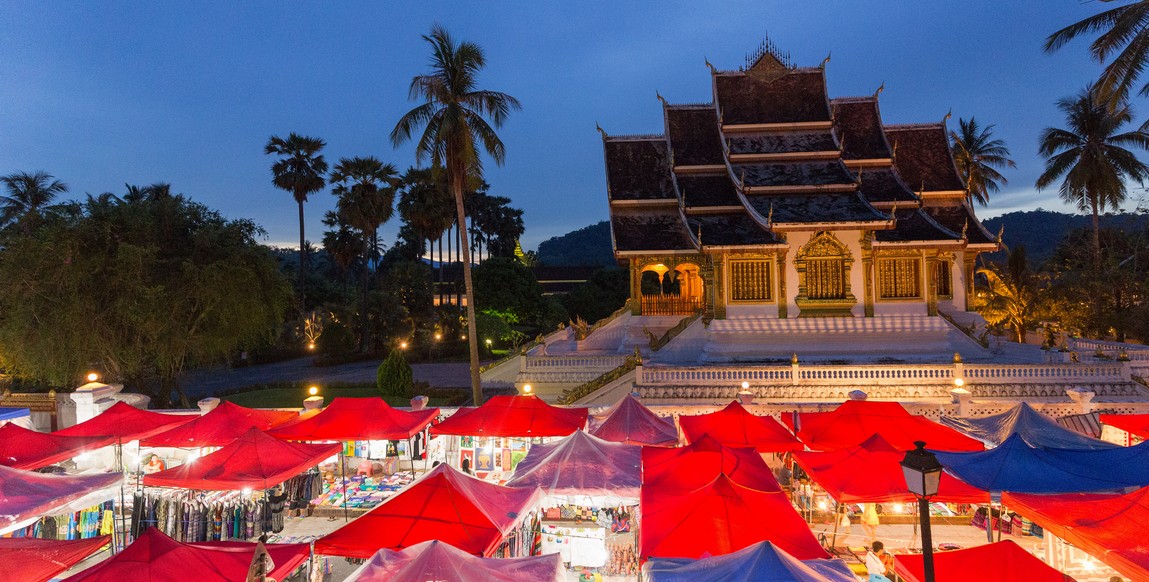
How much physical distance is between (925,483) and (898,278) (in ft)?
64.4

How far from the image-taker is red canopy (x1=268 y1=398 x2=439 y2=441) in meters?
13.1

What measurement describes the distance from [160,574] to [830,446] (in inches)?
425

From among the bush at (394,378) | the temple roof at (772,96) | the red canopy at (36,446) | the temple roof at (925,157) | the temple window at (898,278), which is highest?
the temple roof at (772,96)

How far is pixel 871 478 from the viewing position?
9.66 metres

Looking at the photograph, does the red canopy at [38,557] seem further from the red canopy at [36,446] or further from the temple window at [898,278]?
the temple window at [898,278]

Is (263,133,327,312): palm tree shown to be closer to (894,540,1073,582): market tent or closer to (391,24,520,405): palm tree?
(391,24,520,405): palm tree

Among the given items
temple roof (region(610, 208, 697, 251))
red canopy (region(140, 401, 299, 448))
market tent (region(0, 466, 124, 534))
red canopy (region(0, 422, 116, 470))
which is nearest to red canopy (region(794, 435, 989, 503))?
red canopy (region(140, 401, 299, 448))

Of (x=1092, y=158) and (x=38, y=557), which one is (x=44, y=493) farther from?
(x=1092, y=158)

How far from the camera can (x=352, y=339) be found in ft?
129

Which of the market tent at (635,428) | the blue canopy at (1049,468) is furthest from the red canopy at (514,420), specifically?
the blue canopy at (1049,468)

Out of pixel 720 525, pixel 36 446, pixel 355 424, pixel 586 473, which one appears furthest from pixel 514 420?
pixel 36 446

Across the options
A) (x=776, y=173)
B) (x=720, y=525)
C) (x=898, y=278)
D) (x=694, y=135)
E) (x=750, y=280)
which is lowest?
(x=720, y=525)

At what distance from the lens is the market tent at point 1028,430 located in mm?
11188

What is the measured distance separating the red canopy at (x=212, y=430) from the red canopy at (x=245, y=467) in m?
2.09
